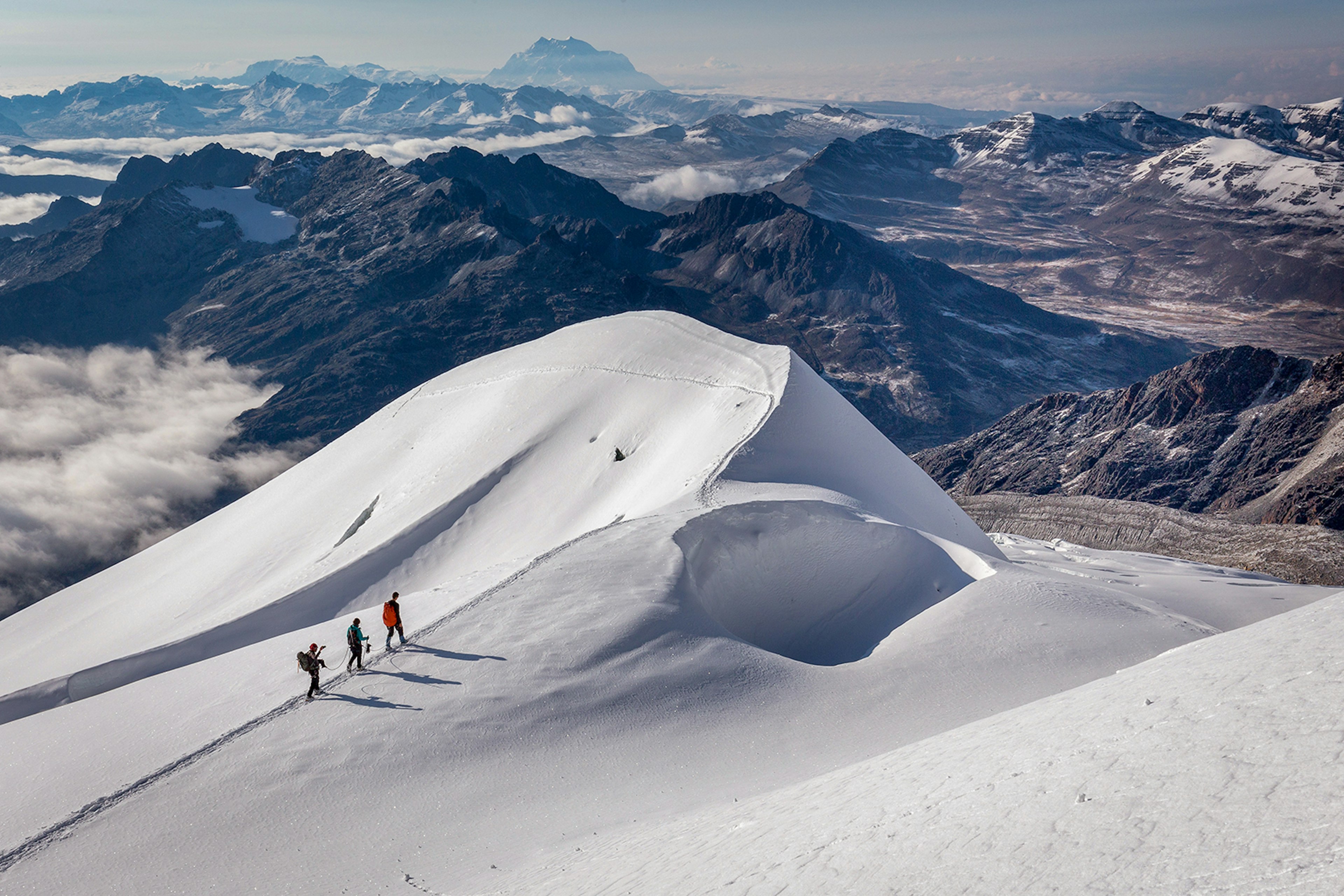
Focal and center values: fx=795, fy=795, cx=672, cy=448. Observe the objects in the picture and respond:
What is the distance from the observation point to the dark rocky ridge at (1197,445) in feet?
311

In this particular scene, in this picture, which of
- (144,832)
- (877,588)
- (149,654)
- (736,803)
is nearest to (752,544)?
(877,588)

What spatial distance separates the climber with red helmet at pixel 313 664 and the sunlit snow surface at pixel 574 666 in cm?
42

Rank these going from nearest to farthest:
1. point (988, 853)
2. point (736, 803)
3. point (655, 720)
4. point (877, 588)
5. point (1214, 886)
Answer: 1. point (1214, 886)
2. point (988, 853)
3. point (736, 803)
4. point (655, 720)
5. point (877, 588)

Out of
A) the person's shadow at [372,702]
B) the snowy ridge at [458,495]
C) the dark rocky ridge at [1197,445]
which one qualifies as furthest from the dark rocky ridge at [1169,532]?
the person's shadow at [372,702]

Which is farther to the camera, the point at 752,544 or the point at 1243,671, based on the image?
the point at 752,544

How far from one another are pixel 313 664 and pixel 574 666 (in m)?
6.25

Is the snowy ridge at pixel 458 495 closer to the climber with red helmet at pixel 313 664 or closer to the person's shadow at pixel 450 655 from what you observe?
the person's shadow at pixel 450 655

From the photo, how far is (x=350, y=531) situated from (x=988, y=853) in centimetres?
3914

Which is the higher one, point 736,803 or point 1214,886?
point 1214,886

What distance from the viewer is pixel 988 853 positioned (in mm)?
11352

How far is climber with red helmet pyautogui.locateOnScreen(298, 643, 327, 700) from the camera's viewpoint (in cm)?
1870

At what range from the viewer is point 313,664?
744 inches

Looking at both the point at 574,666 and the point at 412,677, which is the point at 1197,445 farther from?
the point at 412,677

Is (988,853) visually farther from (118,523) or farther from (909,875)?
(118,523)
